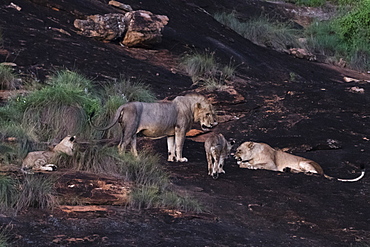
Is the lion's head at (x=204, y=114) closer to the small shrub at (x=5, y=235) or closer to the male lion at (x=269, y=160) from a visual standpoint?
the male lion at (x=269, y=160)

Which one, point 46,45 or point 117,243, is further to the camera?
point 46,45

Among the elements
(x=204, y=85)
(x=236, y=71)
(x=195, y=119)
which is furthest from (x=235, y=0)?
(x=195, y=119)

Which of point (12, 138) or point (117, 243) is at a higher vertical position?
point (117, 243)

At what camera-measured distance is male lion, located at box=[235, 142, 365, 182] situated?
1192 cm

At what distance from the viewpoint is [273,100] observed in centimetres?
1739

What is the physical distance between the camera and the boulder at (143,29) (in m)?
19.4

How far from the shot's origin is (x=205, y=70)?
61.9ft

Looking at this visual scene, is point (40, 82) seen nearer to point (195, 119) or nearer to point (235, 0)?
point (195, 119)

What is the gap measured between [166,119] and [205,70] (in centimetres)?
721

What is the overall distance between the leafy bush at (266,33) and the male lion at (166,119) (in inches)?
509

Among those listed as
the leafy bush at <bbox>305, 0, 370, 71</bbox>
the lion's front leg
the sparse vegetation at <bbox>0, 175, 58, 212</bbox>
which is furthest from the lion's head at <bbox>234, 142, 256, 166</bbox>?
the leafy bush at <bbox>305, 0, 370, 71</bbox>

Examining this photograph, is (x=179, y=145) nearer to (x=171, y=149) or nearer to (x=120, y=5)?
(x=171, y=149)

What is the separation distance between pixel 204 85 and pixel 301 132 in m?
3.82

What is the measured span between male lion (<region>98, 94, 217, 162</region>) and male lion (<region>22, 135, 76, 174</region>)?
1.09 metres
